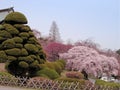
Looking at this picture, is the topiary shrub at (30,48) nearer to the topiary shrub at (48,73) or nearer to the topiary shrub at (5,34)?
the topiary shrub at (5,34)

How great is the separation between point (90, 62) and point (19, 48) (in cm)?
963

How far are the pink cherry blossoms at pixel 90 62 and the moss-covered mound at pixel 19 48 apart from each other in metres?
6.86

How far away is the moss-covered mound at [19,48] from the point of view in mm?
23906

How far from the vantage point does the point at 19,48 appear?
24266 millimetres

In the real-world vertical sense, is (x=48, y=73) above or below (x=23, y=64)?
below

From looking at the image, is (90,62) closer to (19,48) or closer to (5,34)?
(19,48)

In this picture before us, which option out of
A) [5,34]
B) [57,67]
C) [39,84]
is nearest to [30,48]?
[5,34]

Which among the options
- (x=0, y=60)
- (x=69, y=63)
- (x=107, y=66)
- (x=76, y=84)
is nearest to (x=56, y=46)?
(x=69, y=63)

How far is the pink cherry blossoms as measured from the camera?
31.3 m

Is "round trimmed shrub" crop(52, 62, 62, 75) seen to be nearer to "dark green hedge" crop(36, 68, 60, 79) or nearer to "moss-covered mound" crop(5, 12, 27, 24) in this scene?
"dark green hedge" crop(36, 68, 60, 79)

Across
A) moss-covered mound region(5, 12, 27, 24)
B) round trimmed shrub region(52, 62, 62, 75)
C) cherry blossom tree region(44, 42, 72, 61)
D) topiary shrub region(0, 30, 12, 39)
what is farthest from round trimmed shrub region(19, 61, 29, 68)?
cherry blossom tree region(44, 42, 72, 61)

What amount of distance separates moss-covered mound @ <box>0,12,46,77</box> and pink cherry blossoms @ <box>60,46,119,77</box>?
6.86 meters

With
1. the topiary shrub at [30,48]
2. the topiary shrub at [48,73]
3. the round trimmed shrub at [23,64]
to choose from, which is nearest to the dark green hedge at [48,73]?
the topiary shrub at [48,73]

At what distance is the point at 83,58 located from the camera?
1278 inches
